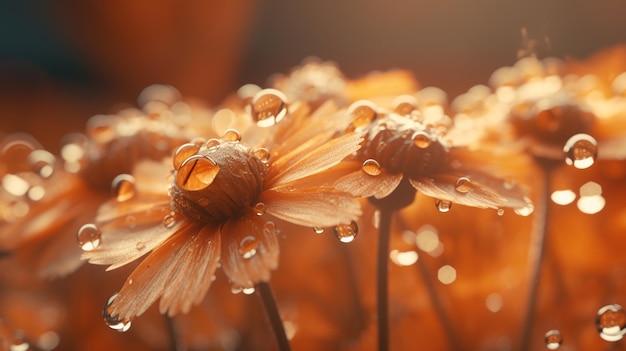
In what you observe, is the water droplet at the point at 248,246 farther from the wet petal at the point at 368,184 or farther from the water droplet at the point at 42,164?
the water droplet at the point at 42,164

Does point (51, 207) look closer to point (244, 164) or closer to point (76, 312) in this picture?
point (76, 312)

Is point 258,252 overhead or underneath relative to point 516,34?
underneath

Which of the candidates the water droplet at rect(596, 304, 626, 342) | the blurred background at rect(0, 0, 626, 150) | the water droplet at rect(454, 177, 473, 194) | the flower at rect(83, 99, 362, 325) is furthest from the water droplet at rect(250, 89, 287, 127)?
the blurred background at rect(0, 0, 626, 150)

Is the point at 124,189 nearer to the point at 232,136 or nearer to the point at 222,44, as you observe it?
the point at 232,136

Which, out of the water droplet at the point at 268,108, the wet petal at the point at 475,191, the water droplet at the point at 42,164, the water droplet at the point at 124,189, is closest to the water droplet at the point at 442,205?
the wet petal at the point at 475,191

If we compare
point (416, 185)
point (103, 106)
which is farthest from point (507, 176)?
point (103, 106)

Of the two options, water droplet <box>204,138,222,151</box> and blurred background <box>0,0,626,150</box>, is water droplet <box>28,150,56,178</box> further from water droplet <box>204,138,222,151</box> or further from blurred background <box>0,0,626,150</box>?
blurred background <box>0,0,626,150</box>
